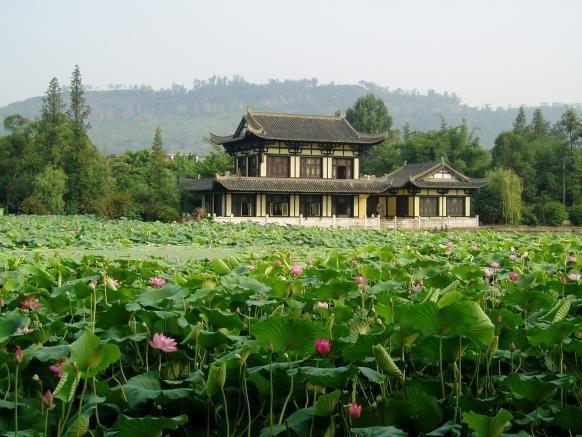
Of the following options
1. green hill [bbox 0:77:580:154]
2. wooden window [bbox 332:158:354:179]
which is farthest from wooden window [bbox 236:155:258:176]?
green hill [bbox 0:77:580:154]

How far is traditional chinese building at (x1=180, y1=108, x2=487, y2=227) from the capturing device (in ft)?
96.5

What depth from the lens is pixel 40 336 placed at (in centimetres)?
247

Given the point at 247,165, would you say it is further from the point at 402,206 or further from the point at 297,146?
the point at 402,206

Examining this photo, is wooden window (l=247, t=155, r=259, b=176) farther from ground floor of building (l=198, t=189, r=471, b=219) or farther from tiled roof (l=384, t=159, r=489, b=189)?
tiled roof (l=384, t=159, r=489, b=189)

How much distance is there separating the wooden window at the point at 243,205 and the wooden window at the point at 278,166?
1393mm

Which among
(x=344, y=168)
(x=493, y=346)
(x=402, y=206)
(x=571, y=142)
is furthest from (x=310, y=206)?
Result: (x=493, y=346)

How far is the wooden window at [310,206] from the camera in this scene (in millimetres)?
30562

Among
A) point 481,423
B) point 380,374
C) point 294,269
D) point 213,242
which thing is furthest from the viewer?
point 213,242

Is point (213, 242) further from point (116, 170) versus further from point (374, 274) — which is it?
point (116, 170)

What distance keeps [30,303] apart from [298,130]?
28.0 m

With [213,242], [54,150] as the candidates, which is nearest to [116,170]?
[54,150]

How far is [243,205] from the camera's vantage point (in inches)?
1173

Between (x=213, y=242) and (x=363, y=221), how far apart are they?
1758 cm

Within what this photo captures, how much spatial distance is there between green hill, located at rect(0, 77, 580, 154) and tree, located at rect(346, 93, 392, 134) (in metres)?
93.1
